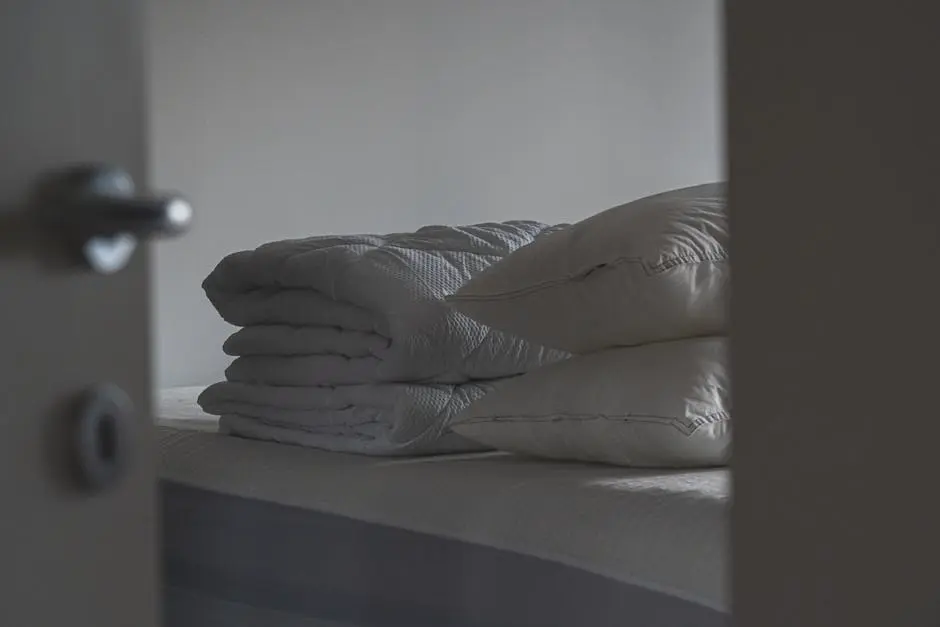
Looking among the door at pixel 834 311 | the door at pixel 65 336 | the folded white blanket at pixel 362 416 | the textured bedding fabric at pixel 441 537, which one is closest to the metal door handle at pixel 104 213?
the door at pixel 65 336

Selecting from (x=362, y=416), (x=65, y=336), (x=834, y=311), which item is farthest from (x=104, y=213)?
(x=362, y=416)

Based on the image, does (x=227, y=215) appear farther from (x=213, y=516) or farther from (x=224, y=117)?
(x=213, y=516)

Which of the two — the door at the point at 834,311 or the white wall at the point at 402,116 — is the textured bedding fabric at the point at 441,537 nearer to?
the door at the point at 834,311

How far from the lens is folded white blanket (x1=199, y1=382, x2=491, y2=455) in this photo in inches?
59.7

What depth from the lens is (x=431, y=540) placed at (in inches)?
52.4

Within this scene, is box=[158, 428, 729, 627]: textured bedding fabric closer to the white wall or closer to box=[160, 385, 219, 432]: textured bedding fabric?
box=[160, 385, 219, 432]: textured bedding fabric

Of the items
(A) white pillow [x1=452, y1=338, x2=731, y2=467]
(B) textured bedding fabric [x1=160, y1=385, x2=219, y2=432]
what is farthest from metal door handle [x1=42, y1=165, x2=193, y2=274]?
(B) textured bedding fabric [x1=160, y1=385, x2=219, y2=432]

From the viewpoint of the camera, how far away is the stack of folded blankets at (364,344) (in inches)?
60.1

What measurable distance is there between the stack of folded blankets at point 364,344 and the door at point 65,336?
1.03 metres

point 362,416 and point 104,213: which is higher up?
point 104,213

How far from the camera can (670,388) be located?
125 cm

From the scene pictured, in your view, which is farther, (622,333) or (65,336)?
(622,333)

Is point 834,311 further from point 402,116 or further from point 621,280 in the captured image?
point 402,116

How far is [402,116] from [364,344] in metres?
1.56
